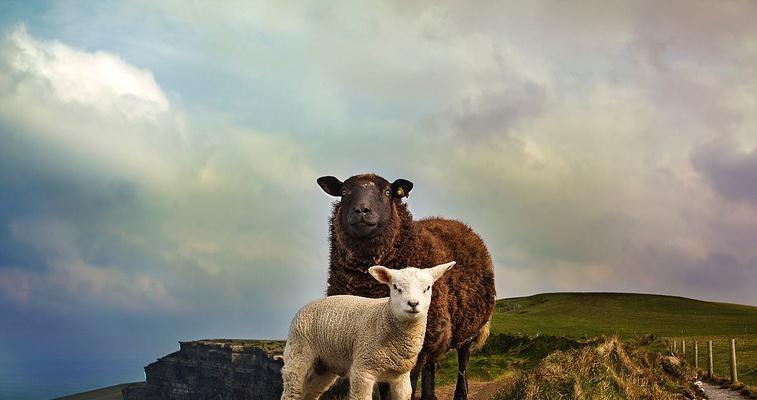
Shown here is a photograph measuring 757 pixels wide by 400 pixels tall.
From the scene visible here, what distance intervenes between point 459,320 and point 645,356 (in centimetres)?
1135

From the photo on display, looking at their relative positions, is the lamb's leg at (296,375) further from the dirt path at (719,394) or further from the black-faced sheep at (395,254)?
the dirt path at (719,394)

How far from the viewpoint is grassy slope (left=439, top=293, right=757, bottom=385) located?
28703 millimetres

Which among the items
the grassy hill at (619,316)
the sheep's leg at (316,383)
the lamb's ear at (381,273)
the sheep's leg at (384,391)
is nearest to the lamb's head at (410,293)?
the lamb's ear at (381,273)

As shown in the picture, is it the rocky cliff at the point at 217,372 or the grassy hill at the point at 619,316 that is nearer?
the grassy hill at the point at 619,316

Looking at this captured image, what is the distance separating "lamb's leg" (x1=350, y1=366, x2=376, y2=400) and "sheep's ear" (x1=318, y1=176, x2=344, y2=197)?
191 inches

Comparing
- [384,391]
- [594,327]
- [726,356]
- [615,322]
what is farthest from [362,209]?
[615,322]

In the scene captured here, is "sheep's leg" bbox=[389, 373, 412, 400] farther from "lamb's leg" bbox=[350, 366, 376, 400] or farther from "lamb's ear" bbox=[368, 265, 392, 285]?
"lamb's ear" bbox=[368, 265, 392, 285]

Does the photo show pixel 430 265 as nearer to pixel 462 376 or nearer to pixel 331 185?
pixel 331 185

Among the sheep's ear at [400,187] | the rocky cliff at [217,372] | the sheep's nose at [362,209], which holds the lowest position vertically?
the rocky cliff at [217,372]

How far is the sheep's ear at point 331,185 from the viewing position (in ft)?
43.5

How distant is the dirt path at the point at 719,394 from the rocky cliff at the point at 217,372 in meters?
59.7

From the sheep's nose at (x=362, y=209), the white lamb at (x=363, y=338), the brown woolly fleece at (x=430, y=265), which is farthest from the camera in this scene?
the brown woolly fleece at (x=430, y=265)

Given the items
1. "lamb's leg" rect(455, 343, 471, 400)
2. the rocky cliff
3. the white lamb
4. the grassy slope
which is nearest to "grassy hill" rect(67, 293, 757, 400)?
the grassy slope

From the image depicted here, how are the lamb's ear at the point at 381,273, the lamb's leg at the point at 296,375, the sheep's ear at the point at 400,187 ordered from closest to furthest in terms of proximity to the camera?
the lamb's ear at the point at 381,273
the lamb's leg at the point at 296,375
the sheep's ear at the point at 400,187
